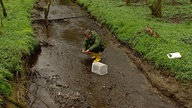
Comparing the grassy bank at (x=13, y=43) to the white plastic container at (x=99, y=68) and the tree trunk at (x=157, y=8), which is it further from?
the tree trunk at (x=157, y=8)

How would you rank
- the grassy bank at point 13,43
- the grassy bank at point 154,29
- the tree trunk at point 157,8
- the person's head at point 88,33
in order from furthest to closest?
the tree trunk at point 157,8
the person's head at point 88,33
the grassy bank at point 154,29
the grassy bank at point 13,43

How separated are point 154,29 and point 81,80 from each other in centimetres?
683

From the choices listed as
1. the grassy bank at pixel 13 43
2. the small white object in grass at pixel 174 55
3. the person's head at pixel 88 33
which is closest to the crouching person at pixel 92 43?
the person's head at pixel 88 33

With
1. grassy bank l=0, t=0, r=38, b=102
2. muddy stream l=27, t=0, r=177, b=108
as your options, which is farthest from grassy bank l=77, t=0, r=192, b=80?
grassy bank l=0, t=0, r=38, b=102

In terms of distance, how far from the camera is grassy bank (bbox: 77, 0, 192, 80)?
14.6 metres

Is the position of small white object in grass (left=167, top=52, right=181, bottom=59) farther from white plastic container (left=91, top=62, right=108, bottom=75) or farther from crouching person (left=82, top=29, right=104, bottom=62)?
crouching person (left=82, top=29, right=104, bottom=62)

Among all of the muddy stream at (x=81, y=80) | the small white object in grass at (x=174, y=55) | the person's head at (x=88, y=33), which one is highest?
the person's head at (x=88, y=33)

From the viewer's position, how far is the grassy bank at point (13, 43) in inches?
483

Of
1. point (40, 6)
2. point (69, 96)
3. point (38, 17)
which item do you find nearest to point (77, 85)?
point (69, 96)

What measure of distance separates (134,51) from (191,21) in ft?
19.8

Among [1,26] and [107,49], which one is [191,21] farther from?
[1,26]

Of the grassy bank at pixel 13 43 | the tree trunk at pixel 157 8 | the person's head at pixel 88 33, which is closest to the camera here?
the grassy bank at pixel 13 43

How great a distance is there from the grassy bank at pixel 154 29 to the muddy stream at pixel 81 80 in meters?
1.00

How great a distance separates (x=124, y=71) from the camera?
15.3 m
